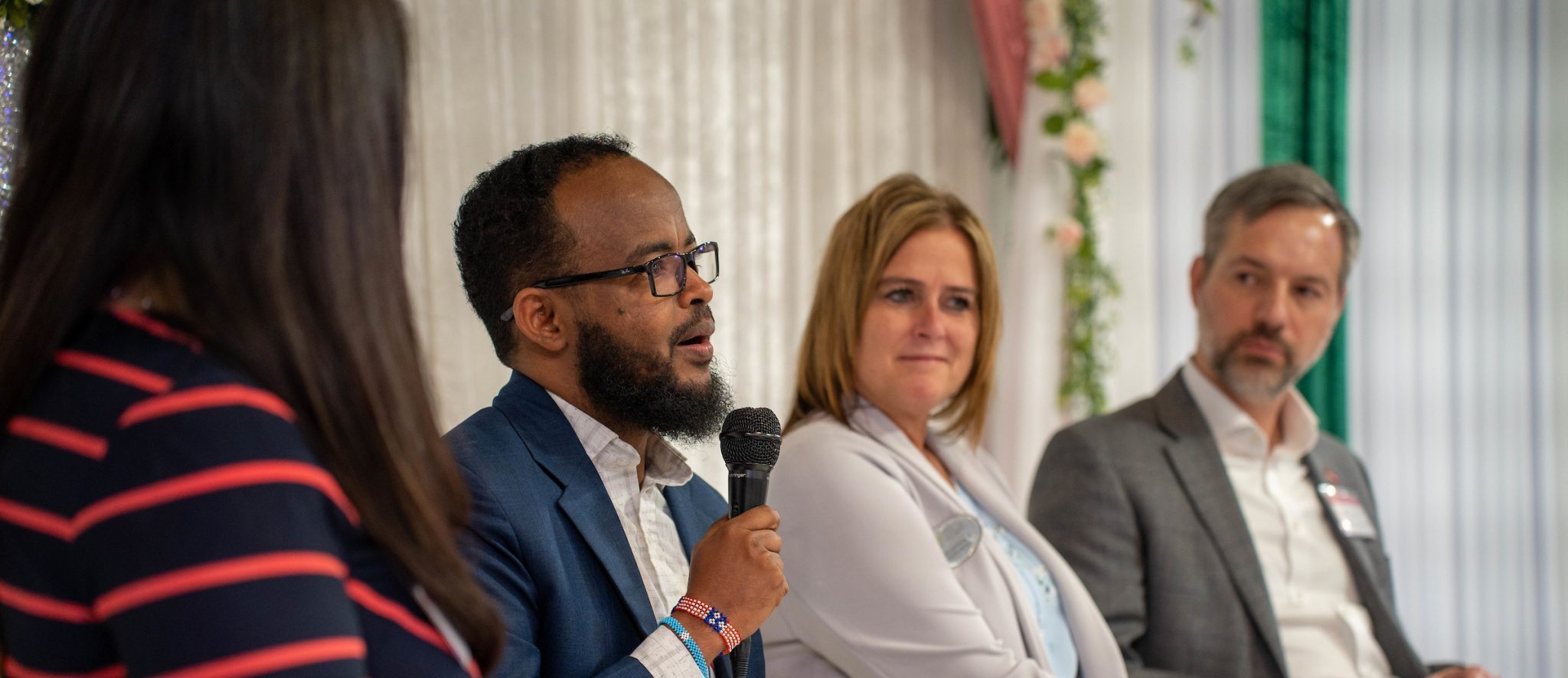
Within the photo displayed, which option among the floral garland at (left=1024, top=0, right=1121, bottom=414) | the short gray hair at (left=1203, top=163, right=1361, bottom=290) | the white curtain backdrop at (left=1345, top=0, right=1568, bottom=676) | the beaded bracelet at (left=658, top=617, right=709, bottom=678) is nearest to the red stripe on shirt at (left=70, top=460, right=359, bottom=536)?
the beaded bracelet at (left=658, top=617, right=709, bottom=678)

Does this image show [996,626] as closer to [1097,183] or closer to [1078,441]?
[1078,441]

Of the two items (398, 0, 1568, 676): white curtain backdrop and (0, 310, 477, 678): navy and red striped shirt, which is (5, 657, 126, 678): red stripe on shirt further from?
(398, 0, 1568, 676): white curtain backdrop

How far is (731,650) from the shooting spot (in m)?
1.64

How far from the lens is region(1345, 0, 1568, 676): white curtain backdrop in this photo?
4.55m

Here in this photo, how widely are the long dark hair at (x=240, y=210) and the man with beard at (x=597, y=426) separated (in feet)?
2.32

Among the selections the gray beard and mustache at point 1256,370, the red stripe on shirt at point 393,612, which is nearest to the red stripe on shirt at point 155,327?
the red stripe on shirt at point 393,612

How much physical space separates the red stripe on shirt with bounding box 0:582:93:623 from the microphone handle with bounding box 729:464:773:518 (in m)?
0.98

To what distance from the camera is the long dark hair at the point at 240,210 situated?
2.88 ft

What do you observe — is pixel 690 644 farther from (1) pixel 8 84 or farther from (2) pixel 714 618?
(1) pixel 8 84

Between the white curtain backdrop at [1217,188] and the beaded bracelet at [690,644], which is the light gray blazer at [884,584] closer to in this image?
the beaded bracelet at [690,644]

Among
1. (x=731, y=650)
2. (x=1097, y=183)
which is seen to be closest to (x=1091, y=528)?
(x=731, y=650)

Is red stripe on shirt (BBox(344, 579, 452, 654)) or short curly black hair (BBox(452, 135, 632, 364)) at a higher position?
short curly black hair (BBox(452, 135, 632, 364))

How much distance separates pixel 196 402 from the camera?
0.84 meters

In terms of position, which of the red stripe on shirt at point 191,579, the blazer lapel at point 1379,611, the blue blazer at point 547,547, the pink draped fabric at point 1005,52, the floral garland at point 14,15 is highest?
the pink draped fabric at point 1005,52
